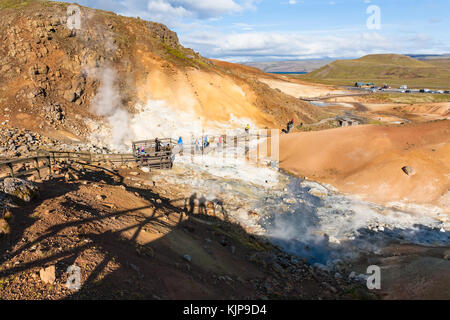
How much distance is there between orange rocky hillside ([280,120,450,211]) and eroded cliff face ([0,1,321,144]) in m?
11.9

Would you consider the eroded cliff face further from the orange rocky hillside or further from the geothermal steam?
the orange rocky hillside

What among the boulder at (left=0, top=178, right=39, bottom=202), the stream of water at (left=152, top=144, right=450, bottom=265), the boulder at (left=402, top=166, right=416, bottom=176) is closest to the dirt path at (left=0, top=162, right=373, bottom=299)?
the boulder at (left=0, top=178, right=39, bottom=202)

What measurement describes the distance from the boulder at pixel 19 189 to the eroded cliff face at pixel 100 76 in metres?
16.0

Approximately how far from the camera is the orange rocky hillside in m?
19.3

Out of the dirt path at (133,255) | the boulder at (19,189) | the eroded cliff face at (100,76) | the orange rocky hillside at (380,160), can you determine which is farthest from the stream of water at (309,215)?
the eroded cliff face at (100,76)

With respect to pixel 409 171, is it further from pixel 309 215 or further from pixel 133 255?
pixel 133 255

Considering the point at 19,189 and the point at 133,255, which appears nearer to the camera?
the point at 133,255

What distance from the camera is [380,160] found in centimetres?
2247

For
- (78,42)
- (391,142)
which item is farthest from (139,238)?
(78,42)

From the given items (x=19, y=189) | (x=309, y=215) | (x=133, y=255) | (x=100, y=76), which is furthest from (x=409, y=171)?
(x=100, y=76)

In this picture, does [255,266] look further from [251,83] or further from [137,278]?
[251,83]

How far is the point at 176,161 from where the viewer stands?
22953 mm

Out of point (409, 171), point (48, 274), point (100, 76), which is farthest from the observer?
point (100, 76)

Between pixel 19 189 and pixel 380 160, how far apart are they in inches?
962
